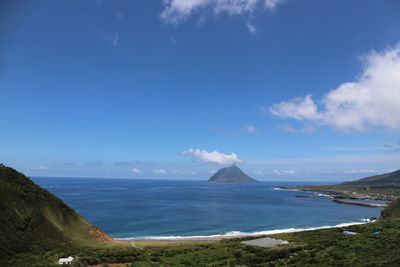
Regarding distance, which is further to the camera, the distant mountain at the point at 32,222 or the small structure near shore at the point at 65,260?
the distant mountain at the point at 32,222

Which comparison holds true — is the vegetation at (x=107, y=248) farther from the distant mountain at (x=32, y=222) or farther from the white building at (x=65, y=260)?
the white building at (x=65, y=260)

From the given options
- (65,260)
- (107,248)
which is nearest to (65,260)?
(65,260)

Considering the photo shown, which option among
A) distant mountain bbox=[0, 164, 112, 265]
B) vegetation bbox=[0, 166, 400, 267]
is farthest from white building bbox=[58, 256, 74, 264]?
distant mountain bbox=[0, 164, 112, 265]

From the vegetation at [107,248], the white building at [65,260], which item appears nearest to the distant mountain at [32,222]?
the vegetation at [107,248]

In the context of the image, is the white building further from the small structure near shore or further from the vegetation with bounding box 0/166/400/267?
the vegetation with bounding box 0/166/400/267

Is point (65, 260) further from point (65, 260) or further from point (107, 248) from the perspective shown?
point (107, 248)

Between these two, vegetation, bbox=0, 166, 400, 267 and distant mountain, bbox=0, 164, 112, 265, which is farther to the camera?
distant mountain, bbox=0, 164, 112, 265

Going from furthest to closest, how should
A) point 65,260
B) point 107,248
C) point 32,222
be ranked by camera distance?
point 32,222
point 107,248
point 65,260
